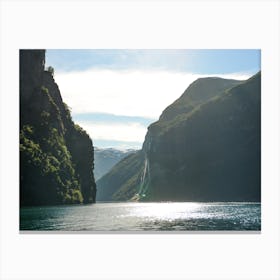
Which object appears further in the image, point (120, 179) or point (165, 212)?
point (120, 179)

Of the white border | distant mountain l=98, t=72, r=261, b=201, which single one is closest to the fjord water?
the white border

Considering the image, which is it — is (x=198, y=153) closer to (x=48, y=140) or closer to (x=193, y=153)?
(x=193, y=153)

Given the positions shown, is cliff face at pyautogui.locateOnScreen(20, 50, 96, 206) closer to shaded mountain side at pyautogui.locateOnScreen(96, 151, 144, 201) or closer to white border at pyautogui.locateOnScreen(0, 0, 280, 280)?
white border at pyautogui.locateOnScreen(0, 0, 280, 280)
